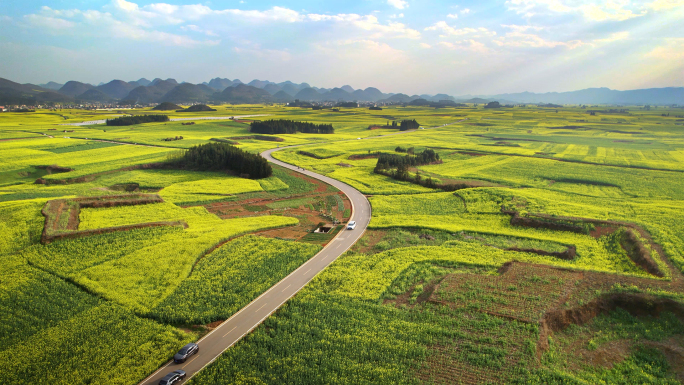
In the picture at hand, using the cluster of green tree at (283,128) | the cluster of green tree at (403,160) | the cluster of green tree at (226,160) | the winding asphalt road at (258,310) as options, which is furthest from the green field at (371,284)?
the cluster of green tree at (283,128)

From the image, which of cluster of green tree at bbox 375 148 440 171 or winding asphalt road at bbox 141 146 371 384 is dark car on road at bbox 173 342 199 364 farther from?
cluster of green tree at bbox 375 148 440 171

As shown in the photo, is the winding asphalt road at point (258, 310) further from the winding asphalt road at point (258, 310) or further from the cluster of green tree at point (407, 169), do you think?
the cluster of green tree at point (407, 169)

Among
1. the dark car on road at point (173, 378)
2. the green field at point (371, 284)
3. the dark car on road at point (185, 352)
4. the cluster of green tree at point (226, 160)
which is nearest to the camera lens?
the dark car on road at point (173, 378)

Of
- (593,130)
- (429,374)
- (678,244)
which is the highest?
(593,130)

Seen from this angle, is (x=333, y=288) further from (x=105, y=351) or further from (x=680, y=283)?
(x=680, y=283)

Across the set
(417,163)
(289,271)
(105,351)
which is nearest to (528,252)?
(289,271)

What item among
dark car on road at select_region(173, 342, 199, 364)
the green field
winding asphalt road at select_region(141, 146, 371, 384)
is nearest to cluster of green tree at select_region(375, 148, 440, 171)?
the green field
